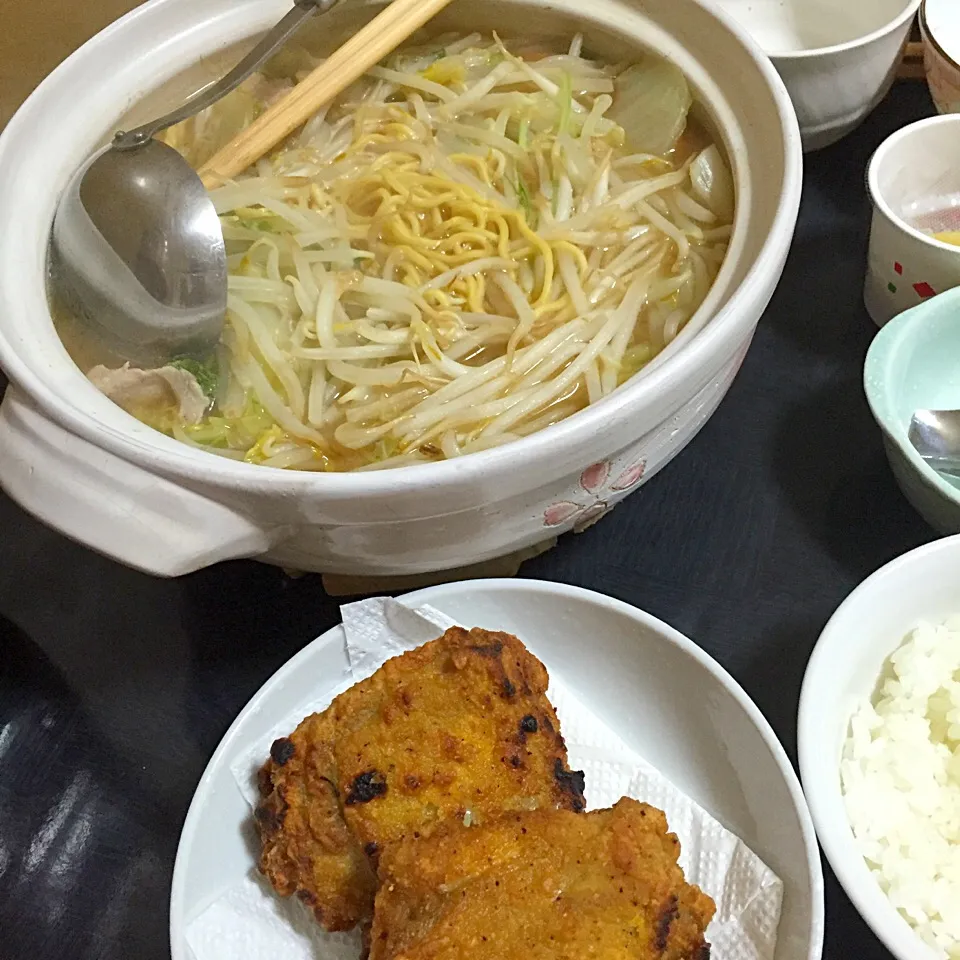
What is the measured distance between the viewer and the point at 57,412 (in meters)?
0.79

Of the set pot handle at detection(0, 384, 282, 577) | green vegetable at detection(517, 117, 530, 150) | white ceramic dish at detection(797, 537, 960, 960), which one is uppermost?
pot handle at detection(0, 384, 282, 577)

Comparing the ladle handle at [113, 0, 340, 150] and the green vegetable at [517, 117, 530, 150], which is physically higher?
the ladle handle at [113, 0, 340, 150]

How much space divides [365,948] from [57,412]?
1.80ft

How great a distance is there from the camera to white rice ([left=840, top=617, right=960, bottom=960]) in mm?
845

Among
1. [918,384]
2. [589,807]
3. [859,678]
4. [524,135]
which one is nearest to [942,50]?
[918,384]

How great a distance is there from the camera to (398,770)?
83 centimetres

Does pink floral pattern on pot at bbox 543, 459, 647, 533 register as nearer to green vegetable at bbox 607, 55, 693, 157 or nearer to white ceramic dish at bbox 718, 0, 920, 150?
green vegetable at bbox 607, 55, 693, 157

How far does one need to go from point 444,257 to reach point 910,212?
0.76 m

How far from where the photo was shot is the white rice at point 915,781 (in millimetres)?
845

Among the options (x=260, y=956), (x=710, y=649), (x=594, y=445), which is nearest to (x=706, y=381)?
(x=594, y=445)

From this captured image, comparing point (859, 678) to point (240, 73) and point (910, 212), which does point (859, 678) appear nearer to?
point (910, 212)

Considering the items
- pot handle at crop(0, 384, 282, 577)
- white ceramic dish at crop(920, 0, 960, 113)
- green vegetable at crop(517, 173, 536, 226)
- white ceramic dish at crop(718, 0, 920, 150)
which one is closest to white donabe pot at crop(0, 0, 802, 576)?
pot handle at crop(0, 384, 282, 577)

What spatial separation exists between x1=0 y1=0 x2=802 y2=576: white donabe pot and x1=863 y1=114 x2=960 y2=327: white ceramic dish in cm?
33

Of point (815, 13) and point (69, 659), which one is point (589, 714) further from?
point (815, 13)
